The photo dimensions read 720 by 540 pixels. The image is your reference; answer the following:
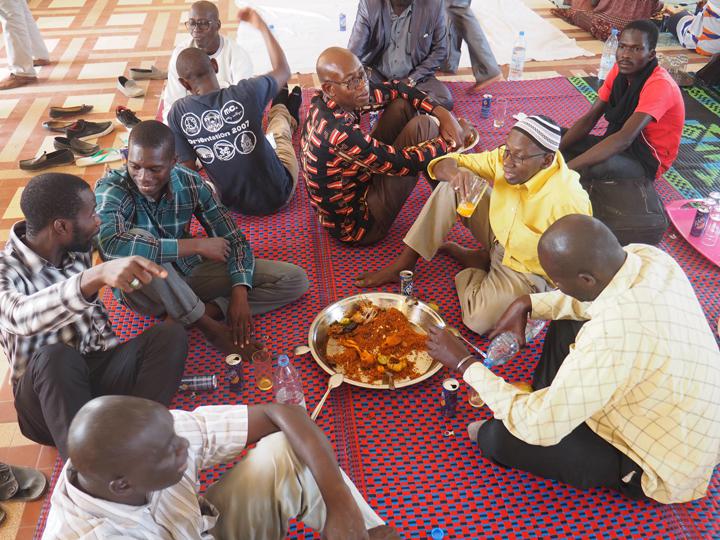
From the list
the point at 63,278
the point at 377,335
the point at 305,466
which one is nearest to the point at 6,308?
the point at 63,278

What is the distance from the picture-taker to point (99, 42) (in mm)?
7391

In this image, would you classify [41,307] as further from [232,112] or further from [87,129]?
[87,129]

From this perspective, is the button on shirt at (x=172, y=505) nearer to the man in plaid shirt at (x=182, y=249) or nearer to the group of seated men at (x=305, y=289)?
the group of seated men at (x=305, y=289)

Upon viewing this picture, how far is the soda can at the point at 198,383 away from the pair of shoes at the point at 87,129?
3.25 meters

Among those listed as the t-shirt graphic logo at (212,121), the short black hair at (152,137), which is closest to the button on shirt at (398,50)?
the t-shirt graphic logo at (212,121)

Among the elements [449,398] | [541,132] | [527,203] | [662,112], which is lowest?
[449,398]

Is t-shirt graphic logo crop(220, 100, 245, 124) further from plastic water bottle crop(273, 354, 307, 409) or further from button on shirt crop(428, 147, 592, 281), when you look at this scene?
plastic water bottle crop(273, 354, 307, 409)

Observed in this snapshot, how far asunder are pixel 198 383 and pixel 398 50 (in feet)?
10.9

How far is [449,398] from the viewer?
9.07 feet

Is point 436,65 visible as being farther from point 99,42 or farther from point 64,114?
point 99,42

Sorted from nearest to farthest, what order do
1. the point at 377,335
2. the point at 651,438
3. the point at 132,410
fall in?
the point at 132,410
the point at 651,438
the point at 377,335

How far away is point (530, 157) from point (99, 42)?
6307 mm

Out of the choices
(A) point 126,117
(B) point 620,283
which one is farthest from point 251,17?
(B) point 620,283

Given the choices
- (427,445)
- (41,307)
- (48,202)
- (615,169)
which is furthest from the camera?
(615,169)
